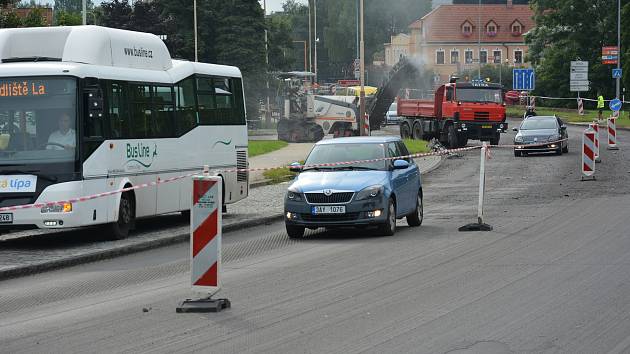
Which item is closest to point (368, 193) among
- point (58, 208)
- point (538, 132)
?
point (58, 208)

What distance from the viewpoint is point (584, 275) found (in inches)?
513

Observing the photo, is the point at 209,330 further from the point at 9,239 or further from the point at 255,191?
the point at 255,191

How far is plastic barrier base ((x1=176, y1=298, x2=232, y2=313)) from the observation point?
11.2 metres

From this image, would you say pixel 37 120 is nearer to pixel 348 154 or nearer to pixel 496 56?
pixel 348 154

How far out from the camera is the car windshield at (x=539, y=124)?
152ft

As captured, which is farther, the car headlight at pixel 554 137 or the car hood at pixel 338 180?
the car headlight at pixel 554 137

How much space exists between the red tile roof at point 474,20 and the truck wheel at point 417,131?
8466cm

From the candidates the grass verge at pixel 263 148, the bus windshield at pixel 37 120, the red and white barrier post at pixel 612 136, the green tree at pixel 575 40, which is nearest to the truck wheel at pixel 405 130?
the grass verge at pixel 263 148

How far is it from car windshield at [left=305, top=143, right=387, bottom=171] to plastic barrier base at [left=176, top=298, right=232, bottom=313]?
27.1 feet

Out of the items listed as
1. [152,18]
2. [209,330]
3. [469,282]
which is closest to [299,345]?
[209,330]

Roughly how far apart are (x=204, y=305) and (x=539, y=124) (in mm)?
36522

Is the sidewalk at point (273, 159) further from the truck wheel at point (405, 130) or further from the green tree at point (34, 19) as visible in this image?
the truck wheel at point (405, 130)

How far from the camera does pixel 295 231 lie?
19016 millimetres

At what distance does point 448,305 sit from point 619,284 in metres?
2.15
